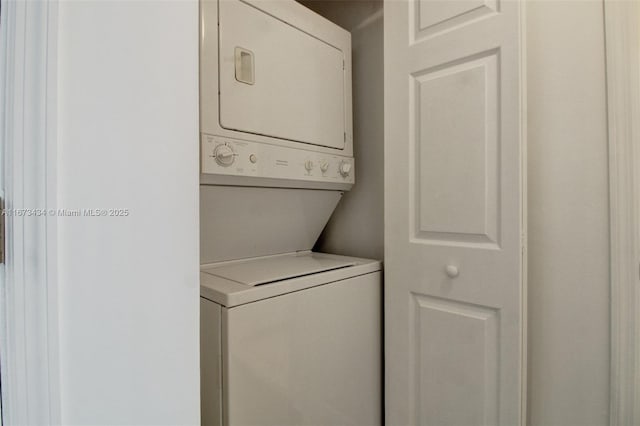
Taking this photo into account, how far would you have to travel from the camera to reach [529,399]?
4.53 ft

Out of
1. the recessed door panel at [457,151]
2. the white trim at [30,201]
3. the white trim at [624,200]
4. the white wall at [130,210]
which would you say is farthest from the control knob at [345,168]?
the white trim at [30,201]

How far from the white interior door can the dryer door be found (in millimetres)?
312

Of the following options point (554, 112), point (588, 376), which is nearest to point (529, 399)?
point (588, 376)

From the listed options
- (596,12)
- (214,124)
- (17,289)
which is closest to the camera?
(17,289)

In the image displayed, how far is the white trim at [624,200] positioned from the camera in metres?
1.13

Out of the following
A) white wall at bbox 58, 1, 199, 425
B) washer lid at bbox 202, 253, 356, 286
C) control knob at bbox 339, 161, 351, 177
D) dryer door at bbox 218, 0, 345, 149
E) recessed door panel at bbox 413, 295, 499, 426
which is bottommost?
recessed door panel at bbox 413, 295, 499, 426

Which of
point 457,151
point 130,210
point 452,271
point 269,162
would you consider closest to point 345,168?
point 269,162

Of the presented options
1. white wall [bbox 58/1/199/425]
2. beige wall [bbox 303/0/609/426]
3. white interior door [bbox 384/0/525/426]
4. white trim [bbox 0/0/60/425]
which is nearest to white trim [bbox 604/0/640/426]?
beige wall [bbox 303/0/609/426]

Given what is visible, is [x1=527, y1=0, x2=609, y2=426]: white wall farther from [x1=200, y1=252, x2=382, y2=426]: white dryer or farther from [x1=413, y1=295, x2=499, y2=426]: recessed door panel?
[x1=200, y1=252, x2=382, y2=426]: white dryer

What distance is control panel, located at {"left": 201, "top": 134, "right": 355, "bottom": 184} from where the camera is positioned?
1.32 m

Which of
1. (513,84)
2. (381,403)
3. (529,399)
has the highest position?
(513,84)

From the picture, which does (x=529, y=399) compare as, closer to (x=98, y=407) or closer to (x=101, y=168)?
(x=98, y=407)

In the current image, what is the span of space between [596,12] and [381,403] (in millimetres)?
1831

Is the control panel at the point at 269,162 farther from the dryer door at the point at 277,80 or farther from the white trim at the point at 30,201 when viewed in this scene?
the white trim at the point at 30,201
